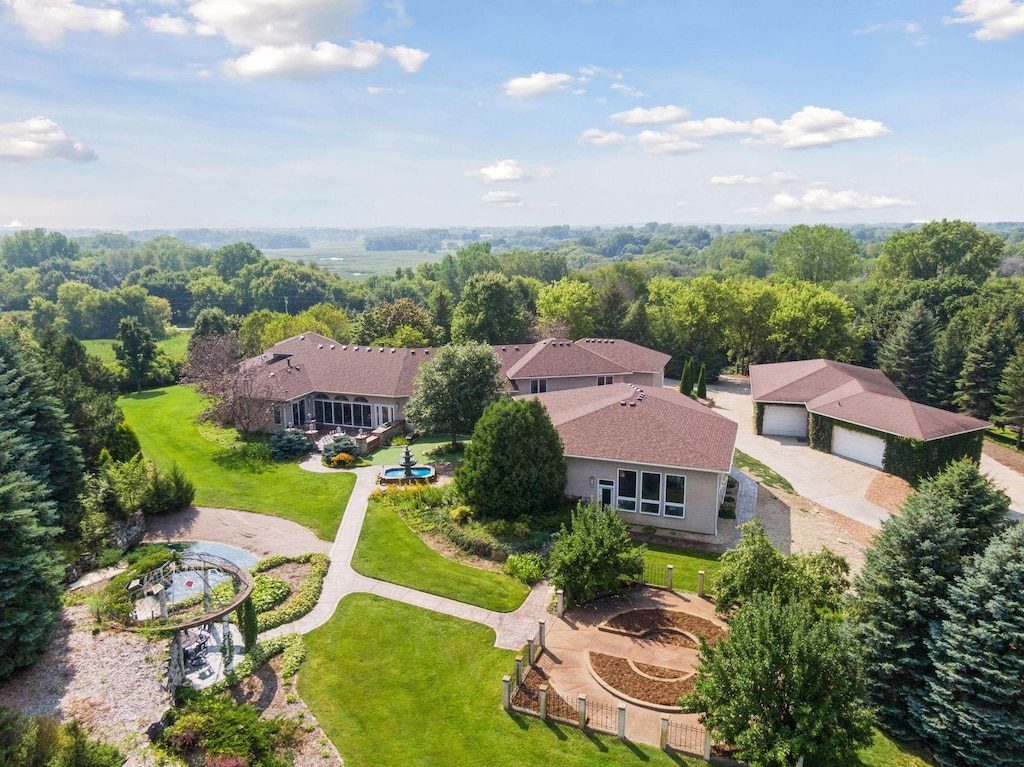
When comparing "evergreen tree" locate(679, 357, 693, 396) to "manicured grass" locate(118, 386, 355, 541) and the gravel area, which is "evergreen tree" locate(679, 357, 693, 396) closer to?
"manicured grass" locate(118, 386, 355, 541)

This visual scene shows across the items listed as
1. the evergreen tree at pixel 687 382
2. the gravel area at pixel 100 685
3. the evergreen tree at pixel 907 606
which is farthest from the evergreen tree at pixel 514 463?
the evergreen tree at pixel 687 382

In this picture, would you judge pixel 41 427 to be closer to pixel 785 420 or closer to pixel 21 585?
pixel 21 585

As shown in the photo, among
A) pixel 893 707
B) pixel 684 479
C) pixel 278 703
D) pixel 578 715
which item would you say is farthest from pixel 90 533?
pixel 893 707

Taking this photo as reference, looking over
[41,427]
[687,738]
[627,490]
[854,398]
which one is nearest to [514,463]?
[627,490]

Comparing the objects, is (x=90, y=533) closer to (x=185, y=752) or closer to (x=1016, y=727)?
(x=185, y=752)

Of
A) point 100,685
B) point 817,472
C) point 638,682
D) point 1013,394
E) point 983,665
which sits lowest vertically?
point 817,472

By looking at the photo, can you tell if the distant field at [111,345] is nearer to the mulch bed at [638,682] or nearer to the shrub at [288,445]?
the shrub at [288,445]

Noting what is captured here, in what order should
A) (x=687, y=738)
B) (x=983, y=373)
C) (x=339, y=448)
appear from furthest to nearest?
(x=983, y=373) → (x=339, y=448) → (x=687, y=738)

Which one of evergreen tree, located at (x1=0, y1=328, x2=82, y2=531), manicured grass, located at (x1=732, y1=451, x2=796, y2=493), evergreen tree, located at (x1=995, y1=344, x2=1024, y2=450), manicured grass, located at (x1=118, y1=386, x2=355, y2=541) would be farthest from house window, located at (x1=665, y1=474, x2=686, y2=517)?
evergreen tree, located at (x1=995, y1=344, x2=1024, y2=450)
